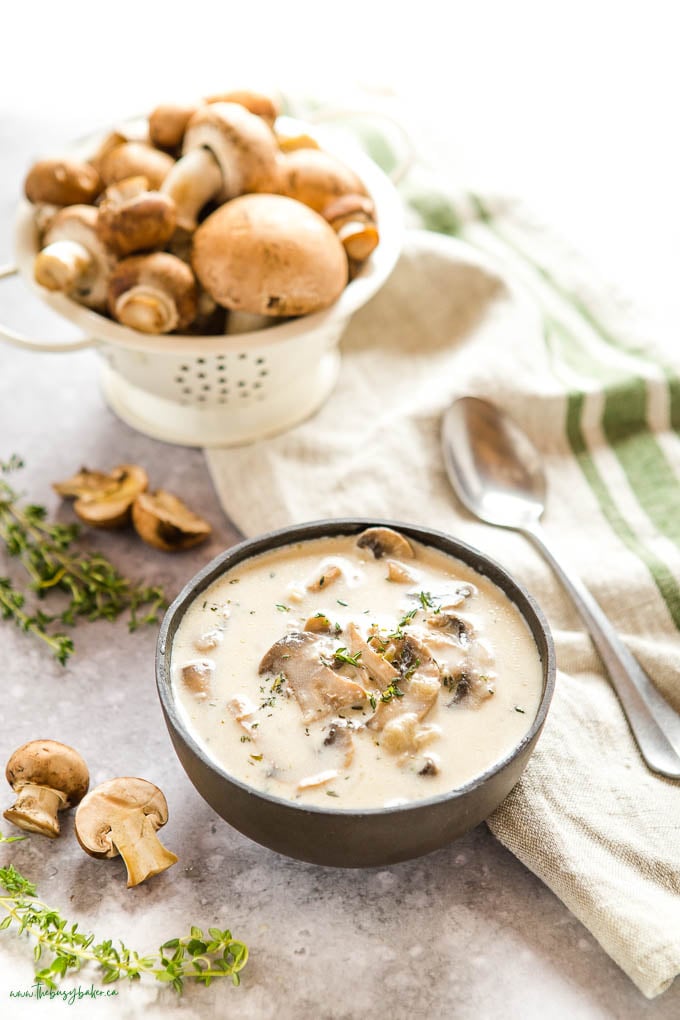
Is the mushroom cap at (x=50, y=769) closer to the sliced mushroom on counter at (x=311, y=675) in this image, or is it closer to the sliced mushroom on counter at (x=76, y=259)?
the sliced mushroom on counter at (x=311, y=675)

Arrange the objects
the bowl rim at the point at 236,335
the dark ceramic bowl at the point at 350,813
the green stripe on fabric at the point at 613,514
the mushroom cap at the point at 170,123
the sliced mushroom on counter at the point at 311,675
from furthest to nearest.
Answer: the mushroom cap at the point at 170,123, the bowl rim at the point at 236,335, the green stripe on fabric at the point at 613,514, the sliced mushroom on counter at the point at 311,675, the dark ceramic bowl at the point at 350,813

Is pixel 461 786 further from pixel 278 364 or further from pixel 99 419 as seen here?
pixel 99 419

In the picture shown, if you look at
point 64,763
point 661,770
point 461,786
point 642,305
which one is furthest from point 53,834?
point 642,305

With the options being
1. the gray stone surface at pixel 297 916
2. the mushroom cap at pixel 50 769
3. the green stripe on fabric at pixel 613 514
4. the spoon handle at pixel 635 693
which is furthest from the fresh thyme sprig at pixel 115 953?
the green stripe on fabric at pixel 613 514

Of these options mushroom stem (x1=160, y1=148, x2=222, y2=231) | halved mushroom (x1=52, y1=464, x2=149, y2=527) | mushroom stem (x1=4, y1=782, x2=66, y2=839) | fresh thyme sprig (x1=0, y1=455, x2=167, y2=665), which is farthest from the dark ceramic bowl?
mushroom stem (x1=160, y1=148, x2=222, y2=231)

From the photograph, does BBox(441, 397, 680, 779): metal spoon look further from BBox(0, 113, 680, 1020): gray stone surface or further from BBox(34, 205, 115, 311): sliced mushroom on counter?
BBox(34, 205, 115, 311): sliced mushroom on counter

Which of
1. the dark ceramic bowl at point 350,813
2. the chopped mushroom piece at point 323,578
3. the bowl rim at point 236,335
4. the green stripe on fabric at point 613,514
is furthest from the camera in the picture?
the bowl rim at point 236,335

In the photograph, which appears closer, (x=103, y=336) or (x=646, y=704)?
(x=646, y=704)
